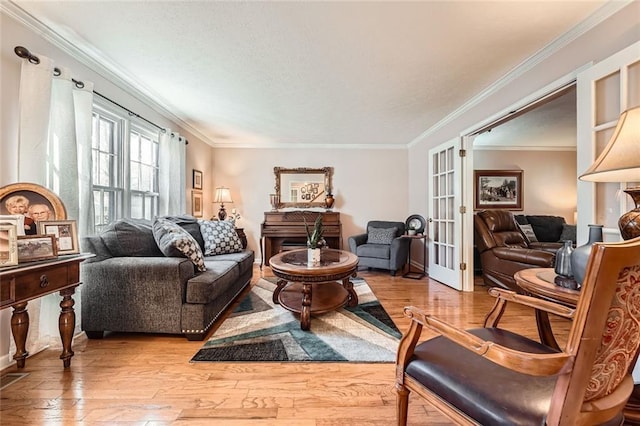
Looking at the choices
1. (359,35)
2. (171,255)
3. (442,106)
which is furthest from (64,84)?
(442,106)

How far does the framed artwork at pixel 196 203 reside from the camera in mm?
4270

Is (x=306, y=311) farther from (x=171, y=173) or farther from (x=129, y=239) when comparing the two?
(x=171, y=173)

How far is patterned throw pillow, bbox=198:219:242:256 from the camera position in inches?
127

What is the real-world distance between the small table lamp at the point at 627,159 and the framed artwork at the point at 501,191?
416 centimetres

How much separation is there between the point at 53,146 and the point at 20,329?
1244 mm

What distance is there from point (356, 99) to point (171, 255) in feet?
8.11

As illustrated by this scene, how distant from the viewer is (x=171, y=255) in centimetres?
228

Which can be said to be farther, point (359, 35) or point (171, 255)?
point (171, 255)

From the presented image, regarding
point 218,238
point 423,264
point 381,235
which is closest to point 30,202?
point 218,238

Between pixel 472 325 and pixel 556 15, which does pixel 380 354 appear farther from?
pixel 556 15

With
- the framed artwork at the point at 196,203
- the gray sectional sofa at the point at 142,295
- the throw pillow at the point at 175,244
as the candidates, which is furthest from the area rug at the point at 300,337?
the framed artwork at the point at 196,203

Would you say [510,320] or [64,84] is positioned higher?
[64,84]

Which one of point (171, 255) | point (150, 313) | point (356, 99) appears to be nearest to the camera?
point (150, 313)

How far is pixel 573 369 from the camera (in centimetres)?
71
